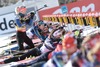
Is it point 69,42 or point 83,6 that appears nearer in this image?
point 69,42

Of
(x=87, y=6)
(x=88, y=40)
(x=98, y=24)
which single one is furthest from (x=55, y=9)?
(x=88, y=40)

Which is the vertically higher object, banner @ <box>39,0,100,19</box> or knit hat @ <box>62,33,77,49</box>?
knit hat @ <box>62,33,77,49</box>

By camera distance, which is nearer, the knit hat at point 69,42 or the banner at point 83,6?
the knit hat at point 69,42

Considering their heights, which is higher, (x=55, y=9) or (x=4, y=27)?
(x=55, y=9)

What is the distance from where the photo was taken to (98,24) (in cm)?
799

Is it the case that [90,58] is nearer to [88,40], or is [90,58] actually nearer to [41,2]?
[88,40]

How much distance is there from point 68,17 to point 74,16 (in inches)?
25.6

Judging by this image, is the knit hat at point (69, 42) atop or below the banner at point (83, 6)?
atop

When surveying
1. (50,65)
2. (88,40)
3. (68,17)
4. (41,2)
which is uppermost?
(88,40)

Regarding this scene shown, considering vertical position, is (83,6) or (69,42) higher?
(69,42)

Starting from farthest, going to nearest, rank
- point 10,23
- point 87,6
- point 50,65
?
1. point 10,23
2. point 87,6
3. point 50,65

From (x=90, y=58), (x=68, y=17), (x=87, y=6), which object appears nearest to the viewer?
(x=90, y=58)

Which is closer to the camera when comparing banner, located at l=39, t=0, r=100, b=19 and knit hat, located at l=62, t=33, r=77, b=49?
knit hat, located at l=62, t=33, r=77, b=49

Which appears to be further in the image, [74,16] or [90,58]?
[74,16]
